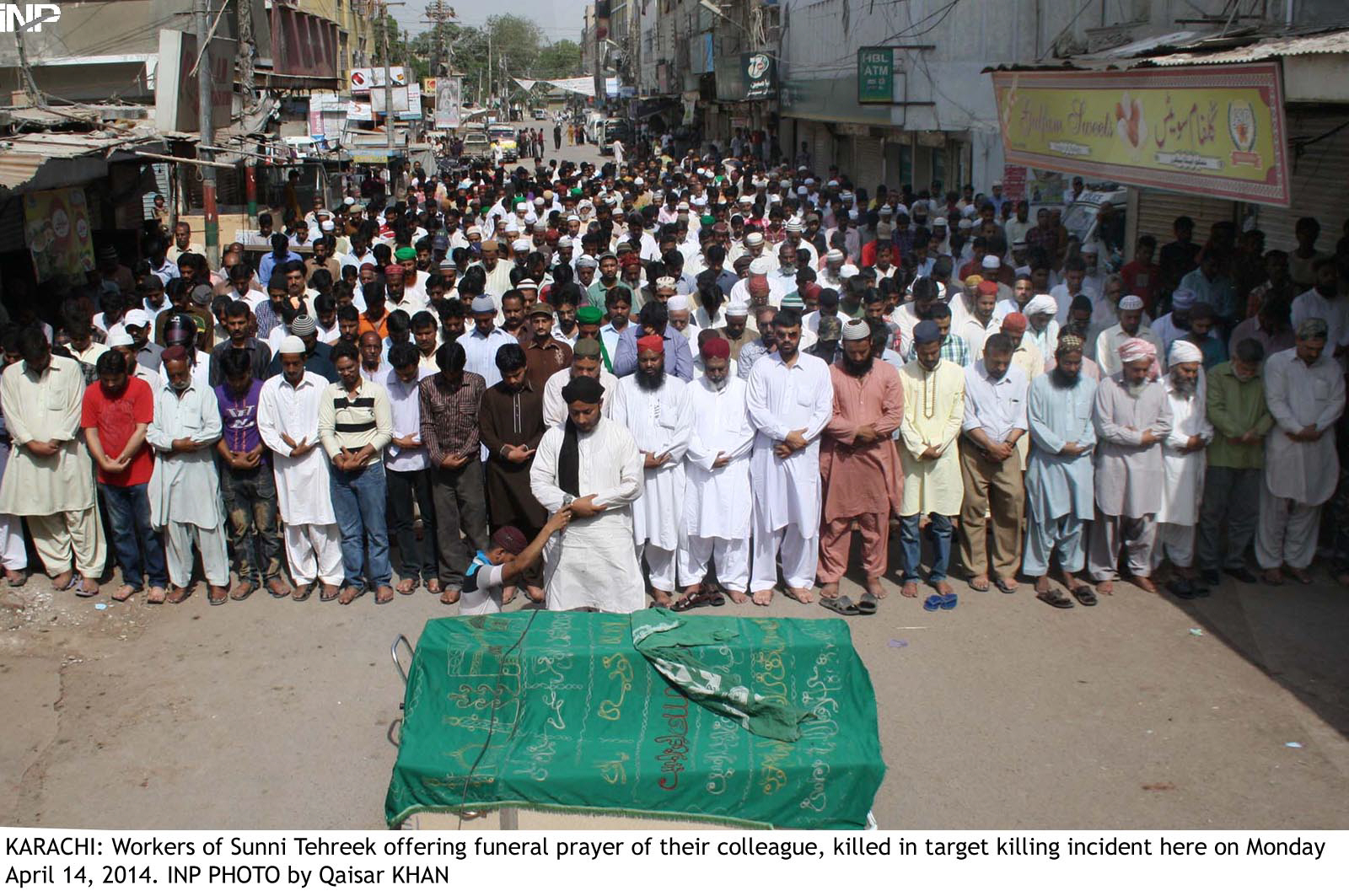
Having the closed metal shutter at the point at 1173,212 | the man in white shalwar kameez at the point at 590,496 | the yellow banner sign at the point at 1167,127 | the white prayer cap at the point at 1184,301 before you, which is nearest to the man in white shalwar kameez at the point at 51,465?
the man in white shalwar kameez at the point at 590,496

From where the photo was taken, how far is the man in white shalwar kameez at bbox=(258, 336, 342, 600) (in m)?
7.32

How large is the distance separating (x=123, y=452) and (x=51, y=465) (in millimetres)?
536

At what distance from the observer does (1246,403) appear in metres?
7.34

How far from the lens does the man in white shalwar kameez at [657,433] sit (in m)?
7.19

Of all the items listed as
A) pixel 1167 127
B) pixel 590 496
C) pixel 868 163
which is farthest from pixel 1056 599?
pixel 868 163

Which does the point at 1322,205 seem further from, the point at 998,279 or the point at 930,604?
the point at 930,604

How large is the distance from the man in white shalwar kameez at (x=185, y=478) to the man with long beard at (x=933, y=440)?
163 inches

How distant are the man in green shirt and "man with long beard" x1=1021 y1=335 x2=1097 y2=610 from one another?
0.74 metres

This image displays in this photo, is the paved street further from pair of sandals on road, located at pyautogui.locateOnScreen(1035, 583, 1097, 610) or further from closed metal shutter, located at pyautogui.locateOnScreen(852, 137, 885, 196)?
closed metal shutter, located at pyautogui.locateOnScreen(852, 137, 885, 196)

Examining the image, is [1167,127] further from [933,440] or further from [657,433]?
[657,433]

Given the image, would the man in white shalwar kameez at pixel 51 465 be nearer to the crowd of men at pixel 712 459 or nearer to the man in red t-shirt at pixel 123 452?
the crowd of men at pixel 712 459

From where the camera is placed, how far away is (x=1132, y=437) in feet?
23.7

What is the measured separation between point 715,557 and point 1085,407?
7.80 feet

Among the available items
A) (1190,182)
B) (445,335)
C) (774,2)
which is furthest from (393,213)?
(774,2)
